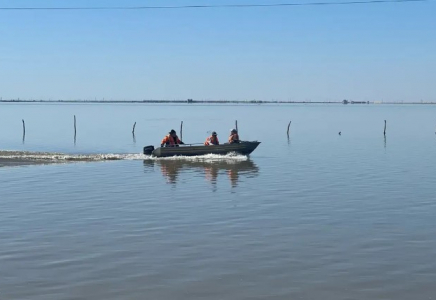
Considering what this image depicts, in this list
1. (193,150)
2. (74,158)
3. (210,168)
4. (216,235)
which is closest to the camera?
(216,235)

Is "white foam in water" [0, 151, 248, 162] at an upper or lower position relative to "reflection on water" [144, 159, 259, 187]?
upper

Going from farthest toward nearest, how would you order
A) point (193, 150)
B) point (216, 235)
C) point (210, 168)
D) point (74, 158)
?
point (193, 150)
point (74, 158)
point (210, 168)
point (216, 235)

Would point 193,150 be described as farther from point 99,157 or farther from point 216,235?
point 216,235

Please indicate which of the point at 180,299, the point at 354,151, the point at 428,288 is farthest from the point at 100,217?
the point at 354,151

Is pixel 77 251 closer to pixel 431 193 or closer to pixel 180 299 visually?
pixel 180 299

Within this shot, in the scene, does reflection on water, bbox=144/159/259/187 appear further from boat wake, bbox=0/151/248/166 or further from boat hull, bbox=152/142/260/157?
boat hull, bbox=152/142/260/157

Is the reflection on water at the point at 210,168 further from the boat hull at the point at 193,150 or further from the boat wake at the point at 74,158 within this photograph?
the boat hull at the point at 193,150

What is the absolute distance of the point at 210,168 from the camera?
113ft

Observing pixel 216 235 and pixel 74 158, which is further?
pixel 74 158

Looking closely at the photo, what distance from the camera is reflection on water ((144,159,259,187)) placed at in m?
30.2

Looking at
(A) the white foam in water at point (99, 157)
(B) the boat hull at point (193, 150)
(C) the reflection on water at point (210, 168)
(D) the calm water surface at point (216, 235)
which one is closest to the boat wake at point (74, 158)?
(A) the white foam in water at point (99, 157)

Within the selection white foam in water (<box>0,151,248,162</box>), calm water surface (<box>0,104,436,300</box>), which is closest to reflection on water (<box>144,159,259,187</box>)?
calm water surface (<box>0,104,436,300</box>)

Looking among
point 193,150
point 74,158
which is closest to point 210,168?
point 193,150

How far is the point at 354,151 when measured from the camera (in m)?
48.7
